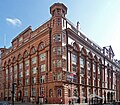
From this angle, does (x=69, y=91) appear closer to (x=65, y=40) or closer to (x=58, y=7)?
A: (x=65, y=40)

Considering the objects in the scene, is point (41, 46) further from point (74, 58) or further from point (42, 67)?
point (74, 58)

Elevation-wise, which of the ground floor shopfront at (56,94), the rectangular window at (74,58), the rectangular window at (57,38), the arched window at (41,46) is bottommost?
the ground floor shopfront at (56,94)

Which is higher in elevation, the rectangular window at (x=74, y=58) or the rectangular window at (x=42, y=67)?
the rectangular window at (x=74, y=58)

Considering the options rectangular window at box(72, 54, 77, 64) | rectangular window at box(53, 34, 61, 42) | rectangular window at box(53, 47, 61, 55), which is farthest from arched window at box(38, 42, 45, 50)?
rectangular window at box(72, 54, 77, 64)

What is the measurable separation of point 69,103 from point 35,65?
741 inches

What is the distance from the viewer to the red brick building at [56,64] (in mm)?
54500

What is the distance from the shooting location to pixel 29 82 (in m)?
68.5

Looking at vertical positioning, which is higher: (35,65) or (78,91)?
(35,65)

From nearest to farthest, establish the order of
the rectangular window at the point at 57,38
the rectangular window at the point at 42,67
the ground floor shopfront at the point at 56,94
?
the ground floor shopfront at the point at 56,94 < the rectangular window at the point at 57,38 < the rectangular window at the point at 42,67

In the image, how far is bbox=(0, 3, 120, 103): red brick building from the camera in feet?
179

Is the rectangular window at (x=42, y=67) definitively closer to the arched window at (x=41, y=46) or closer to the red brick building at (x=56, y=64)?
the red brick building at (x=56, y=64)

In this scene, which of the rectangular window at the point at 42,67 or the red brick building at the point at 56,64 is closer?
the red brick building at the point at 56,64

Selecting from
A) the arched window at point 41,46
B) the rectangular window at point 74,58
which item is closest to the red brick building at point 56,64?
the rectangular window at point 74,58

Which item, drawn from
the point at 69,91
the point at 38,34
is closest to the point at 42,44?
the point at 38,34
